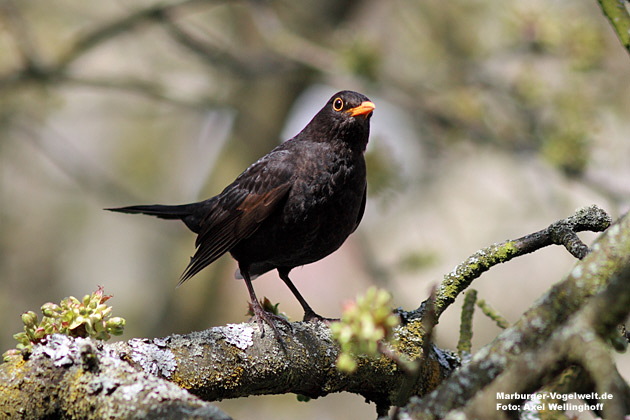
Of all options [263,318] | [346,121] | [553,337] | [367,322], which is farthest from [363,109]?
[553,337]

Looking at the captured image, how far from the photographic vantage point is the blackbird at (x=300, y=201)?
3967 mm

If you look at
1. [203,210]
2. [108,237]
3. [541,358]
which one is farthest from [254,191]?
[108,237]

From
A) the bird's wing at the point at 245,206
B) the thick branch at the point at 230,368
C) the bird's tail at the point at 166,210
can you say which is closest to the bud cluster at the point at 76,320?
the thick branch at the point at 230,368

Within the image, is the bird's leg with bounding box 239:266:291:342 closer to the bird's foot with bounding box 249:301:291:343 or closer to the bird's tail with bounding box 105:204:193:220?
the bird's foot with bounding box 249:301:291:343

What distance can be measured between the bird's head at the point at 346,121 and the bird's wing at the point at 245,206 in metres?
0.30

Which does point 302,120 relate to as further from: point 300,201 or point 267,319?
point 267,319

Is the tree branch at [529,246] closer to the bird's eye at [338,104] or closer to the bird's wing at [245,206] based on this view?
the bird's wing at [245,206]

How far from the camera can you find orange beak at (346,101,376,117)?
168 inches

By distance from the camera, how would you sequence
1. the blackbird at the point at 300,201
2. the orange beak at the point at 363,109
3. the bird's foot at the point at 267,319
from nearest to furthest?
the bird's foot at the point at 267,319, the blackbird at the point at 300,201, the orange beak at the point at 363,109

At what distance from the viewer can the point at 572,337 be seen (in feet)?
4.30

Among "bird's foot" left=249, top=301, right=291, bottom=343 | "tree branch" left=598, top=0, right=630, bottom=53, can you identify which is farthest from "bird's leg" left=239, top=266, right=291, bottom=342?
"tree branch" left=598, top=0, right=630, bottom=53

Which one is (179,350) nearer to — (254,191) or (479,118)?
(254,191)

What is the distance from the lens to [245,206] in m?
4.21

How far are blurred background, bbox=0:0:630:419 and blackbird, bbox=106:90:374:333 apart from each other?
1437 mm
